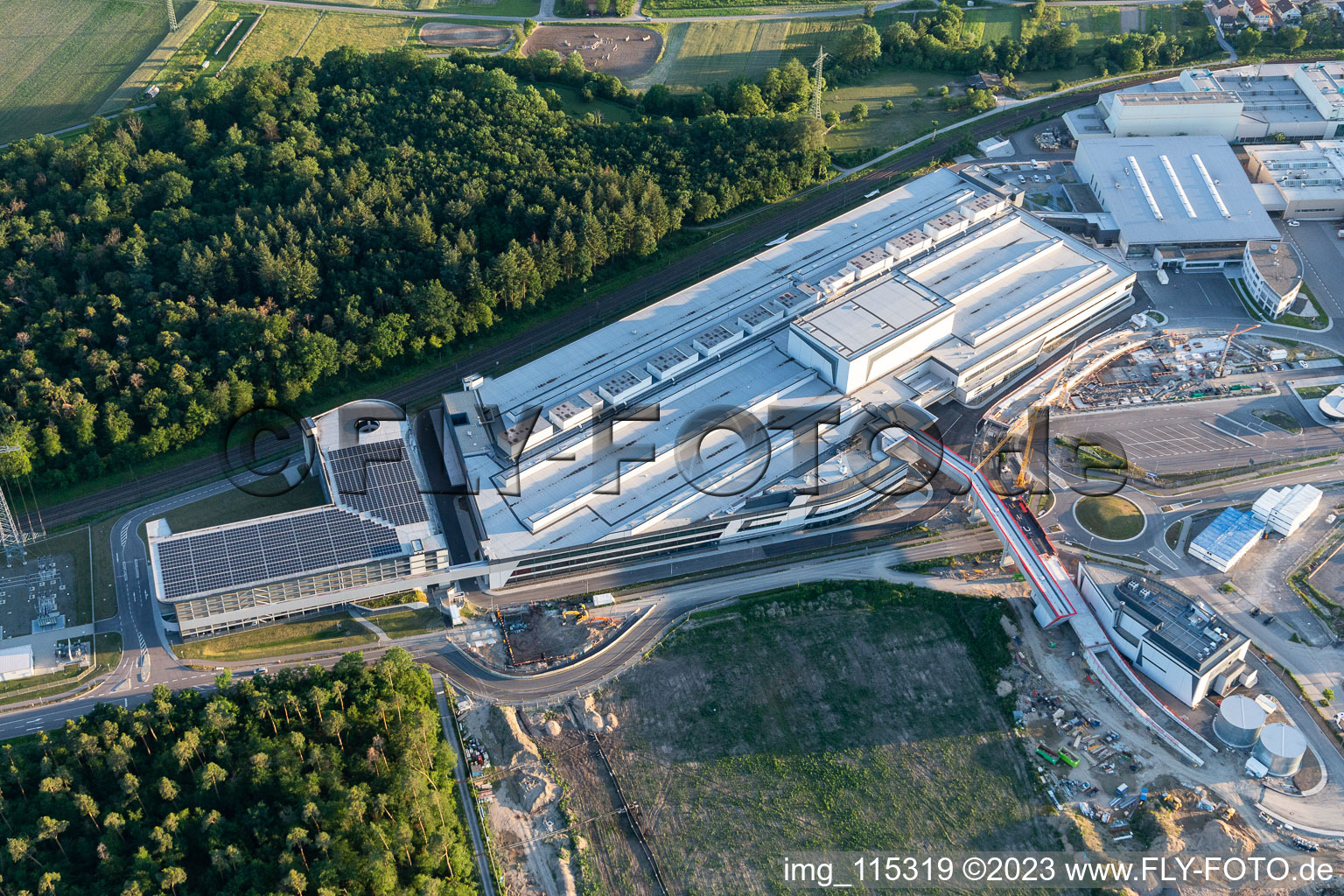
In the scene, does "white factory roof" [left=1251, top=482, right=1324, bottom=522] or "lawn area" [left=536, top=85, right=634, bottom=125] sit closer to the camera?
"white factory roof" [left=1251, top=482, right=1324, bottom=522]

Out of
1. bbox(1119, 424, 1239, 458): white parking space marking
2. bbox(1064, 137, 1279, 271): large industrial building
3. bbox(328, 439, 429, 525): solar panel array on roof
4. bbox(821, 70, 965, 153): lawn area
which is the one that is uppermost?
bbox(821, 70, 965, 153): lawn area

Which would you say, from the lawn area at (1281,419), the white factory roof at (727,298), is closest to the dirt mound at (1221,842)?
the lawn area at (1281,419)

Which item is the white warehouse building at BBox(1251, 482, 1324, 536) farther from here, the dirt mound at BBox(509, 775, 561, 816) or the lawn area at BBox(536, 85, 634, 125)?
the lawn area at BBox(536, 85, 634, 125)

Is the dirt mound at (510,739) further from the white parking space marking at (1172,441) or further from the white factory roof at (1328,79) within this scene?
the white factory roof at (1328,79)

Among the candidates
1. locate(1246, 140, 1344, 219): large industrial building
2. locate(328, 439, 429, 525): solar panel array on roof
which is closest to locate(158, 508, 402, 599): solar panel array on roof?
locate(328, 439, 429, 525): solar panel array on roof

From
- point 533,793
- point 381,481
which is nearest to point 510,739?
point 533,793

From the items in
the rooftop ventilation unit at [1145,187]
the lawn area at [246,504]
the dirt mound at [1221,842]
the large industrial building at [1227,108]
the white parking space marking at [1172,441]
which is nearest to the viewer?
the dirt mound at [1221,842]
